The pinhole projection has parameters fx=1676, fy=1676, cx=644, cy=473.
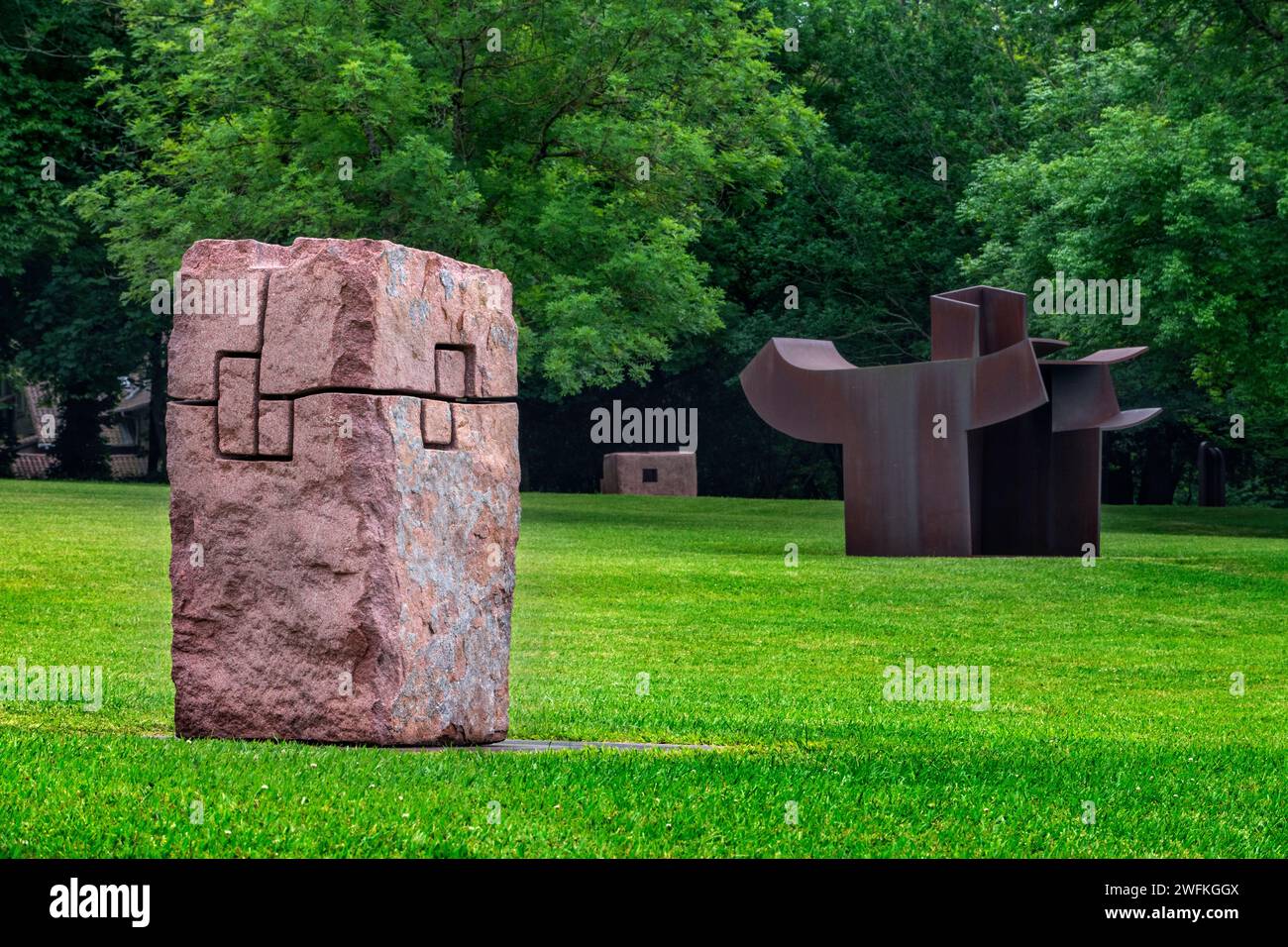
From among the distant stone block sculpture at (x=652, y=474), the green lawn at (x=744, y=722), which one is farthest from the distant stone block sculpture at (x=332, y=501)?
the distant stone block sculpture at (x=652, y=474)

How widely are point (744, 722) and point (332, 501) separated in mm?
3761

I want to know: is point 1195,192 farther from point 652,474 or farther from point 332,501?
point 332,501

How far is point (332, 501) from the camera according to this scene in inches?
309

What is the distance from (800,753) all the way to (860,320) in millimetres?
32822

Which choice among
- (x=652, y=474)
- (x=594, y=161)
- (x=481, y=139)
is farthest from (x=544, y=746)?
(x=652, y=474)

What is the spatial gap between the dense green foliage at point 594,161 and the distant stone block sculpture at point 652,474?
5789mm

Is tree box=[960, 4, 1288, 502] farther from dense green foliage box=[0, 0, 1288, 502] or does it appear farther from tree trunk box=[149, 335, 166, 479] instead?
tree trunk box=[149, 335, 166, 479]

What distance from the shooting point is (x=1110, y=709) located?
483 inches

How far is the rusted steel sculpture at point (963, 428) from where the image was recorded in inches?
859

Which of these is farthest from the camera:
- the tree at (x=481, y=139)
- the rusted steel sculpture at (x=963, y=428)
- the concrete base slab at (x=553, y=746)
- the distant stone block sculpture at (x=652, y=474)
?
the distant stone block sculpture at (x=652, y=474)

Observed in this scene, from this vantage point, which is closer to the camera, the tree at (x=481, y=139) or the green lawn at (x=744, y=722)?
the green lawn at (x=744, y=722)

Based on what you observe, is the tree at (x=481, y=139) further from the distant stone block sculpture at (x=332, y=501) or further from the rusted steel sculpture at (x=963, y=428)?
the distant stone block sculpture at (x=332, y=501)
